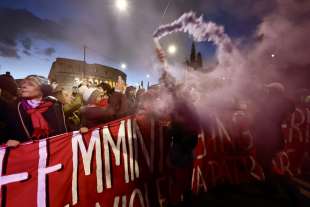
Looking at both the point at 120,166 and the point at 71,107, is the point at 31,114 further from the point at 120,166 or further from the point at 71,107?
the point at 71,107

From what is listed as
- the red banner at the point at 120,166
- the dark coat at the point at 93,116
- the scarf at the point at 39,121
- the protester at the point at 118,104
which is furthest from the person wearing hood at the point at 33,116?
the protester at the point at 118,104

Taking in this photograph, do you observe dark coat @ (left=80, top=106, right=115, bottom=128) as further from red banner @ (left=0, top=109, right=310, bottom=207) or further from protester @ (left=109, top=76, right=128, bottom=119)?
red banner @ (left=0, top=109, right=310, bottom=207)

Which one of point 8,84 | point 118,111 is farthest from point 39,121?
point 118,111

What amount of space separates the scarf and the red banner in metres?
0.37

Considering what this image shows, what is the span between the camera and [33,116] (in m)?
3.60

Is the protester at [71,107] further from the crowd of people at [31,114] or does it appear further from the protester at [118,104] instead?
the crowd of people at [31,114]

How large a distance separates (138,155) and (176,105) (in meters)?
0.94

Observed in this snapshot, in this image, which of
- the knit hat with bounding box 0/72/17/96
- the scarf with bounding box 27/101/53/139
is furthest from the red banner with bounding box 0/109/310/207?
the knit hat with bounding box 0/72/17/96

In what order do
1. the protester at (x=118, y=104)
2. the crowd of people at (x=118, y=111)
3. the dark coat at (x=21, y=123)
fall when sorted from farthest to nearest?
the protester at (x=118, y=104)
the crowd of people at (x=118, y=111)
the dark coat at (x=21, y=123)

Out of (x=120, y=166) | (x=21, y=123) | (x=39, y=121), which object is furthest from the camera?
(x=120, y=166)

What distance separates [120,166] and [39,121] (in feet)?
4.03

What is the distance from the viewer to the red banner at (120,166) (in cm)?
307

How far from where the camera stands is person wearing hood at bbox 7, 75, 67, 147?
3489 mm

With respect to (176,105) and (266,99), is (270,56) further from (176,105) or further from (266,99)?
(176,105)
